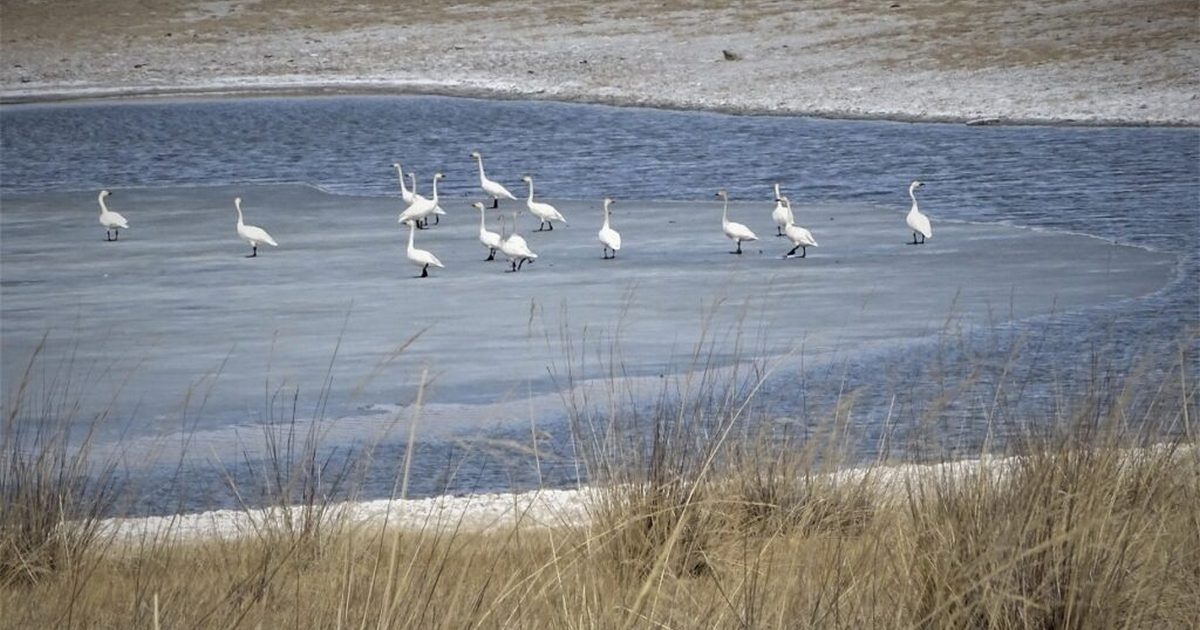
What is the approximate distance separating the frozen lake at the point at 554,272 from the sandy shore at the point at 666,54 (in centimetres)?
337

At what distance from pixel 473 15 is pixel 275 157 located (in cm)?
2427

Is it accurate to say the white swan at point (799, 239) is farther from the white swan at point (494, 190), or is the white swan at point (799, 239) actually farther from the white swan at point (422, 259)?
the white swan at point (494, 190)

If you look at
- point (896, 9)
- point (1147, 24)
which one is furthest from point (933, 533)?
point (896, 9)

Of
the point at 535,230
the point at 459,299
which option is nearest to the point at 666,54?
the point at 535,230

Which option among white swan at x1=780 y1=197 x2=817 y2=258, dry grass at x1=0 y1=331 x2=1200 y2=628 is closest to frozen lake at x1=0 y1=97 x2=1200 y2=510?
white swan at x1=780 y1=197 x2=817 y2=258

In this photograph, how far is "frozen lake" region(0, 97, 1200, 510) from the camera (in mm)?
10234

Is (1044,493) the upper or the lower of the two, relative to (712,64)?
upper

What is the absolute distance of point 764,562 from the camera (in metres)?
5.32

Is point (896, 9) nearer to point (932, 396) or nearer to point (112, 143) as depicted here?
point (112, 143)

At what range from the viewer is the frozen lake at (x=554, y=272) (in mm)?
10234

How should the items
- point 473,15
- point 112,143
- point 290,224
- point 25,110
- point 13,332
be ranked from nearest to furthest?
point 13,332
point 290,224
point 112,143
point 25,110
point 473,15

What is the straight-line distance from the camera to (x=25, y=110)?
121ft

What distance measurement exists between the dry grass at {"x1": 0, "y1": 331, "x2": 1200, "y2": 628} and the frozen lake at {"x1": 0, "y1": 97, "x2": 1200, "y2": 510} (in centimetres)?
50

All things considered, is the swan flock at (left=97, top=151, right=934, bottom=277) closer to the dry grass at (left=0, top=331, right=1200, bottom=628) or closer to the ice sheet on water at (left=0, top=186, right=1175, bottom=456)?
the ice sheet on water at (left=0, top=186, right=1175, bottom=456)
